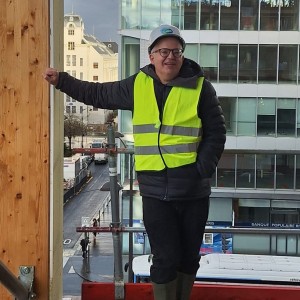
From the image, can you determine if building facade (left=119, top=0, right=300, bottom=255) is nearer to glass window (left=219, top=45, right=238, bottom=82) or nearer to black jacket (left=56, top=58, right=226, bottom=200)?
glass window (left=219, top=45, right=238, bottom=82)

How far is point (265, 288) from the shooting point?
2205 mm

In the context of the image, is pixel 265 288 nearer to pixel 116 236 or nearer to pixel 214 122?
pixel 116 236

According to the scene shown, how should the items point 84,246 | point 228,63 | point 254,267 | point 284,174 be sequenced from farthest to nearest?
point 228,63, point 284,174, point 84,246, point 254,267

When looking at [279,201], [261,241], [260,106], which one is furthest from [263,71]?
[261,241]

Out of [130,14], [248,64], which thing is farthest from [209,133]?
[248,64]

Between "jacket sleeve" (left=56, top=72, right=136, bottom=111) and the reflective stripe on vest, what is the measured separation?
0.28 ft

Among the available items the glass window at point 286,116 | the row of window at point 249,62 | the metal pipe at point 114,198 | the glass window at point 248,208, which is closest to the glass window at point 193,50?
the row of window at point 249,62

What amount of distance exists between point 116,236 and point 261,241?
806 cm

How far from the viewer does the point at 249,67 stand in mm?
15445

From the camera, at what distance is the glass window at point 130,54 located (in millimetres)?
13938

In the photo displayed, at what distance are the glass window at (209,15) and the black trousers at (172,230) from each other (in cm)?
1361

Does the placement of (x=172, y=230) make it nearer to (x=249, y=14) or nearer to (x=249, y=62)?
(x=249, y=62)

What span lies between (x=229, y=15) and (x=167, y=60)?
14.2 metres

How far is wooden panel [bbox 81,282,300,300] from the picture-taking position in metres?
2.18
